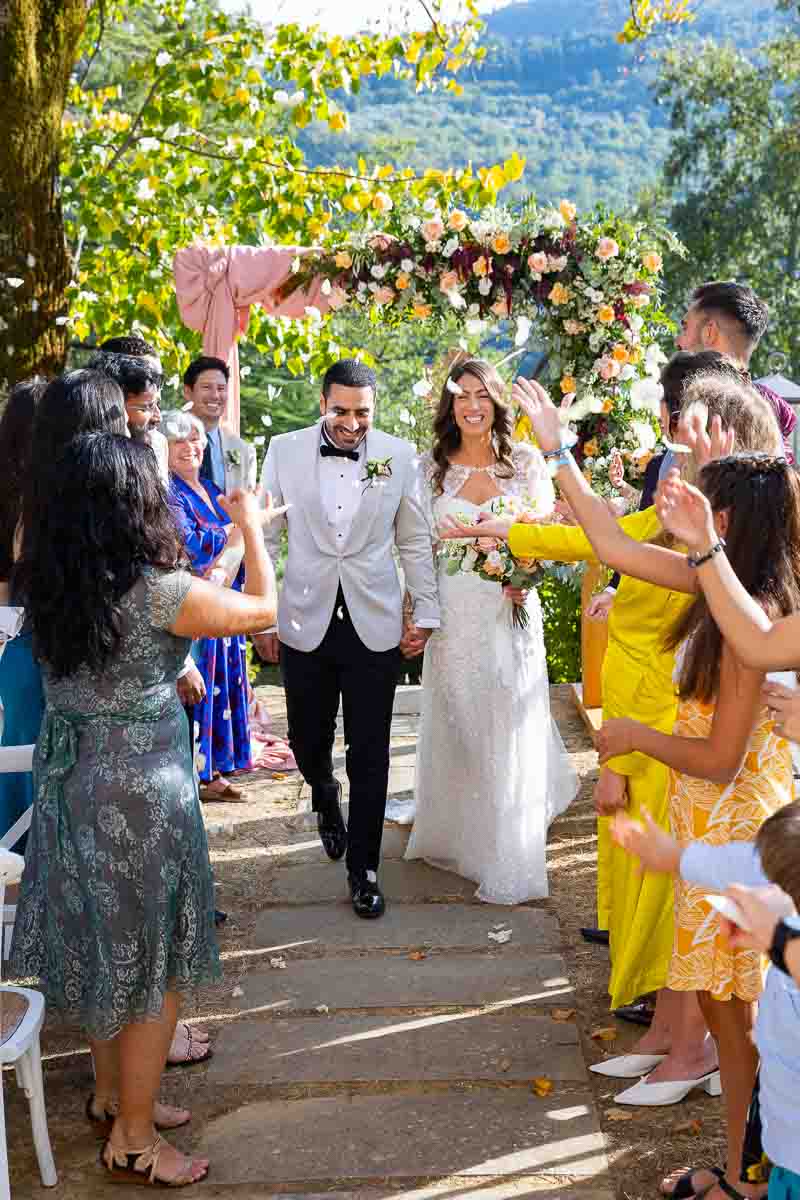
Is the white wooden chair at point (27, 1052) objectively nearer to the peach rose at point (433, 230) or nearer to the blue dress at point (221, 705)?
the blue dress at point (221, 705)

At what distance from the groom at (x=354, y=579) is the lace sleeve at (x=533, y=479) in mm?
461

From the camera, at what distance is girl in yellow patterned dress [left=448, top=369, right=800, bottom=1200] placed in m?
2.94

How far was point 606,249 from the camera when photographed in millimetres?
6566

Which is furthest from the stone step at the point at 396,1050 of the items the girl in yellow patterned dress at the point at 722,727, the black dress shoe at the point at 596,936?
the girl in yellow patterned dress at the point at 722,727

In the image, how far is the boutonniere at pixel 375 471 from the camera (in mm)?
5199

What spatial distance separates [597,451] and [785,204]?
2380 centimetres

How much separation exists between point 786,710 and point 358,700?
269 cm

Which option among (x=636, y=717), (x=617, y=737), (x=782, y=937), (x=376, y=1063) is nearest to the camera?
(x=782, y=937)

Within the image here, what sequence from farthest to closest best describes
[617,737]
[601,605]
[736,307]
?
[736,307] → [601,605] → [617,737]

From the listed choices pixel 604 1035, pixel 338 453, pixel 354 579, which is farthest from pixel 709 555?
pixel 338 453

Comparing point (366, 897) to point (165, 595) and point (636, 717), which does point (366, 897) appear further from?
point (165, 595)

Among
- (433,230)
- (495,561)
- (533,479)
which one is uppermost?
(433,230)

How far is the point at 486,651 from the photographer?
216 inches

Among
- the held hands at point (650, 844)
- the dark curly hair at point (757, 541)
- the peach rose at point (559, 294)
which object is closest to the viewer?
the held hands at point (650, 844)
